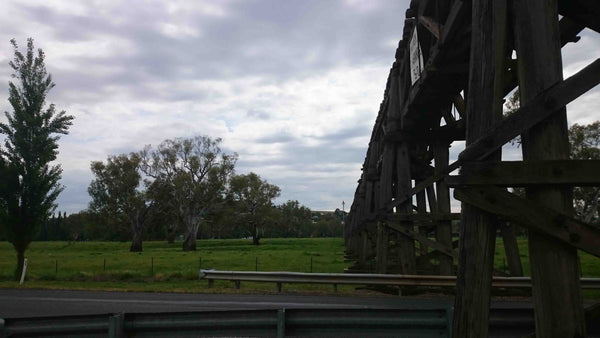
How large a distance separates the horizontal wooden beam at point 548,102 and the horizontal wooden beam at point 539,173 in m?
0.21

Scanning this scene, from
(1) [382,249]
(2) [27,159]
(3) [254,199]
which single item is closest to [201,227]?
(3) [254,199]

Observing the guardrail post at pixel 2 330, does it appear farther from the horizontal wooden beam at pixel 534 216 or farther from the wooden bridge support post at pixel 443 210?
the wooden bridge support post at pixel 443 210

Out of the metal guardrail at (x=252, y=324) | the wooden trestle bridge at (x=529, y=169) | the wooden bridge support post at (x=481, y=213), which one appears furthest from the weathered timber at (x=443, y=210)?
the metal guardrail at (x=252, y=324)

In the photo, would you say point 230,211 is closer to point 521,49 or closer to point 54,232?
point 521,49

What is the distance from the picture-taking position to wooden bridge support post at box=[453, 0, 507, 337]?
3676 mm

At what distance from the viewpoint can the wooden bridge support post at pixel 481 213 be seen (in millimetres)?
3676

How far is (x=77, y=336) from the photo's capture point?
4266 millimetres

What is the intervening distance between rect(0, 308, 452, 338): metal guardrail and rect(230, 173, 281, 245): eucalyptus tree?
55072 millimetres

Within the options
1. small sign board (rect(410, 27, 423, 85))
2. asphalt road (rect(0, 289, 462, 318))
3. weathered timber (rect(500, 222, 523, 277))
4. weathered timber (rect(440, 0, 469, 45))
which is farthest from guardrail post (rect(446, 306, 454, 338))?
asphalt road (rect(0, 289, 462, 318))

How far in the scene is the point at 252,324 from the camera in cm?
399

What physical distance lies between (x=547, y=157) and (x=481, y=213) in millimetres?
628

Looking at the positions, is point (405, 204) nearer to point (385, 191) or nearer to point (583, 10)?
point (385, 191)

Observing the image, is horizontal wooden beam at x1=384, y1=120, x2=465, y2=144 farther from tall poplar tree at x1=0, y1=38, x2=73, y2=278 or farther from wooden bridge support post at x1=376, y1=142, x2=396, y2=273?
tall poplar tree at x1=0, y1=38, x2=73, y2=278

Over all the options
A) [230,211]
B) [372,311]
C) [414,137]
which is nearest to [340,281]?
[414,137]
